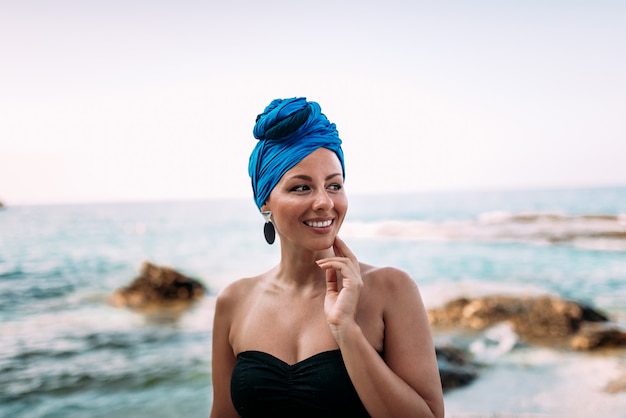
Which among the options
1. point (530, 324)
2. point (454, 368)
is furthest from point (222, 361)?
point (530, 324)

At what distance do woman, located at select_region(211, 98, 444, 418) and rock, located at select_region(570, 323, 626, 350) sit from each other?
6.52 m

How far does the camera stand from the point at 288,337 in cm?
182

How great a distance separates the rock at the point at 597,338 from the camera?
737 cm

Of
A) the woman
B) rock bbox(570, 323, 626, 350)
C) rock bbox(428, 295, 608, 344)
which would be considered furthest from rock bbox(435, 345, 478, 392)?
the woman

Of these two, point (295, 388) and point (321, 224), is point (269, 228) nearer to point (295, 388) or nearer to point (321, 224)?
point (321, 224)

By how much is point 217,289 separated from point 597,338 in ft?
28.3

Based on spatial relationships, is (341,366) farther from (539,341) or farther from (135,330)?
(135,330)

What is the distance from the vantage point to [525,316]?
8195 millimetres

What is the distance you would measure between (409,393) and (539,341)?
690 centimetres

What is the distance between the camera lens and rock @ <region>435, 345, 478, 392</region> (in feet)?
19.6

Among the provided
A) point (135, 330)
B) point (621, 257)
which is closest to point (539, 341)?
point (135, 330)

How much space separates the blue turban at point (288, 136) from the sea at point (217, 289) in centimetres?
383

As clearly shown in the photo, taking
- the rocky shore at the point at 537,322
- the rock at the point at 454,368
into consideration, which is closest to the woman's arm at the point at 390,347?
the rock at the point at 454,368

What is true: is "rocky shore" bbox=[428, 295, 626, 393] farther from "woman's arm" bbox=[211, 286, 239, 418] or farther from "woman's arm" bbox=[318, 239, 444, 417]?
"woman's arm" bbox=[318, 239, 444, 417]
